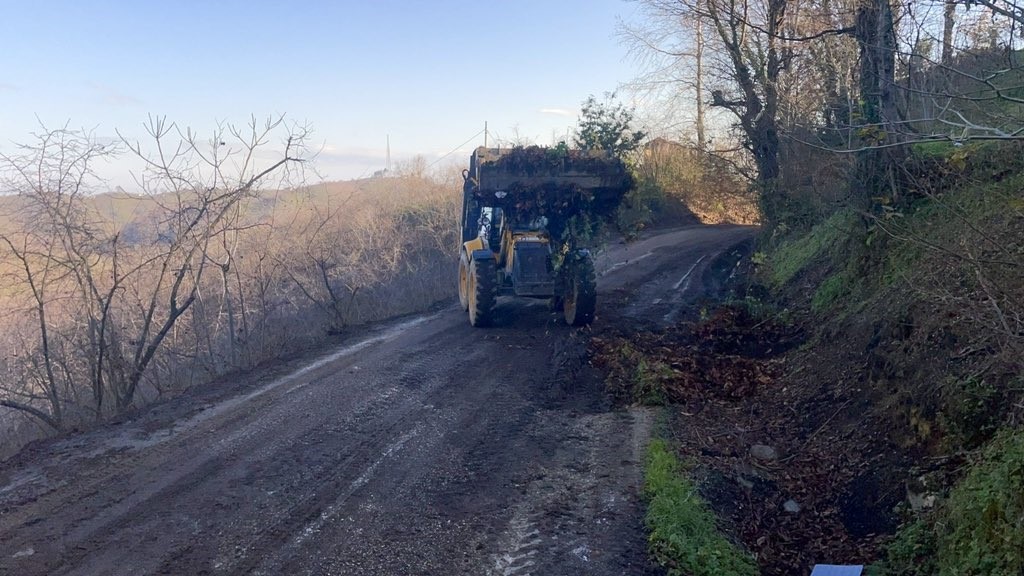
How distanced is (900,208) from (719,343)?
2.97 metres

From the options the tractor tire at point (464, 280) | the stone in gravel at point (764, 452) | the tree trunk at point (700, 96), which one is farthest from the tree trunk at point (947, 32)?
the tree trunk at point (700, 96)

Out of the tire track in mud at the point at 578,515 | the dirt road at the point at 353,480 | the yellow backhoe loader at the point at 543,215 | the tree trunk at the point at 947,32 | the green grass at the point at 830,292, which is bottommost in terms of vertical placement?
the tire track in mud at the point at 578,515

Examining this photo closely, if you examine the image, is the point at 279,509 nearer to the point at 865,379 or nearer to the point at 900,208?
the point at 865,379

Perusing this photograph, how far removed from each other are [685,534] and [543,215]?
7.61 m

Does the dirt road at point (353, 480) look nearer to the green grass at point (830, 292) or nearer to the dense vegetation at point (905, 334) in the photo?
the dense vegetation at point (905, 334)

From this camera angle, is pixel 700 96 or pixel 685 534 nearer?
pixel 685 534

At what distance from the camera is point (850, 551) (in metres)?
5.31

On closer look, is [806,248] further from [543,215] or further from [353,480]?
[353,480]

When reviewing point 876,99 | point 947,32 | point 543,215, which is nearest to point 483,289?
point 543,215

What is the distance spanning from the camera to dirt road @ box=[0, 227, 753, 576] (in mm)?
5180

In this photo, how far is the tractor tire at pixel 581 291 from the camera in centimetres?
1198

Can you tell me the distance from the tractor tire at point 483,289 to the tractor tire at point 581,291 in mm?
1239

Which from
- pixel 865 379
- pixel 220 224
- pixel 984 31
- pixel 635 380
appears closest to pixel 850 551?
pixel 865 379

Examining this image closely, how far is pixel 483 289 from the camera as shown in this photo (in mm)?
12383
